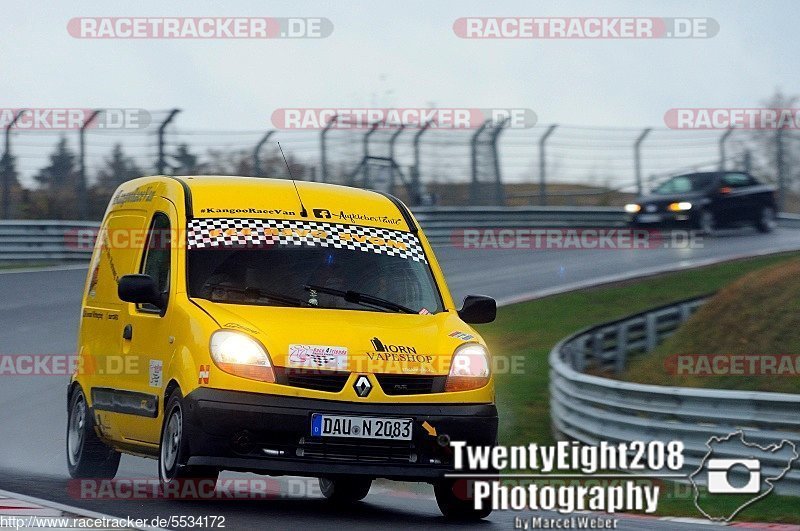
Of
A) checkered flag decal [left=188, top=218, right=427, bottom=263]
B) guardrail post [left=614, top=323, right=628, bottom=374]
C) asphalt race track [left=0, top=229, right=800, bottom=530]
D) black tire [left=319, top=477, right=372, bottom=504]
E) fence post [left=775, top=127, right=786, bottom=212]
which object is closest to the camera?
asphalt race track [left=0, top=229, right=800, bottom=530]

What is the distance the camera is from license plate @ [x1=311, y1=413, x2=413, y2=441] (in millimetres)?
7477

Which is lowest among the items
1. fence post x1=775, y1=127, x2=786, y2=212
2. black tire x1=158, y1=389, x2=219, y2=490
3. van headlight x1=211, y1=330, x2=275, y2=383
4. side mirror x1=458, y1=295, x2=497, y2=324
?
black tire x1=158, y1=389, x2=219, y2=490

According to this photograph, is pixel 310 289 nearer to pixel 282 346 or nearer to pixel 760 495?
pixel 282 346

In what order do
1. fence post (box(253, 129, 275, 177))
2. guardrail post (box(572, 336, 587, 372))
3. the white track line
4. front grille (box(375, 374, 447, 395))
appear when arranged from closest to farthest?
the white track line
front grille (box(375, 374, 447, 395))
guardrail post (box(572, 336, 587, 372))
fence post (box(253, 129, 275, 177))

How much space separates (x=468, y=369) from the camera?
7914 millimetres

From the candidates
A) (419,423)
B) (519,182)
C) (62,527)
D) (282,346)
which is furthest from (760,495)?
(519,182)

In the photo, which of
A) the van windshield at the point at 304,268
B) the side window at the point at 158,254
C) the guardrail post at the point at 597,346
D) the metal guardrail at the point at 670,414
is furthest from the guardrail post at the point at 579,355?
the side window at the point at 158,254

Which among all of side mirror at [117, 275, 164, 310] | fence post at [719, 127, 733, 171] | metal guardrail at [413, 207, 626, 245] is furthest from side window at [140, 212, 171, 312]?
fence post at [719, 127, 733, 171]

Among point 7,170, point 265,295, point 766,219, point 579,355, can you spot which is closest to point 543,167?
point 766,219

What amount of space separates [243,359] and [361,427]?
0.68 meters

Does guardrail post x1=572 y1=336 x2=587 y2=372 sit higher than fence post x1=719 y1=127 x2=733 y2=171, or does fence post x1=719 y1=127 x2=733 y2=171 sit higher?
fence post x1=719 y1=127 x2=733 y2=171

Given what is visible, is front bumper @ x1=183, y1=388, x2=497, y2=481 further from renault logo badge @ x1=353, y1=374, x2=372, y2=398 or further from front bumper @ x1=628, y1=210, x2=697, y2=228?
front bumper @ x1=628, y1=210, x2=697, y2=228

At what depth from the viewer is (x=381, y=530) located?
729cm

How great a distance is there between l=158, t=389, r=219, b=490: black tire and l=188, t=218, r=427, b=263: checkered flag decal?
1019mm
